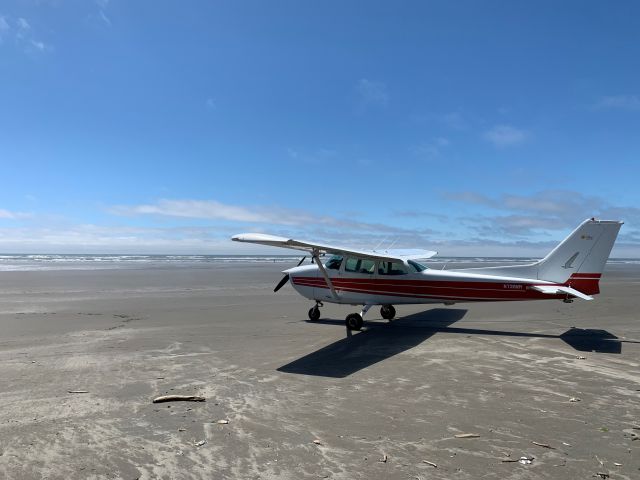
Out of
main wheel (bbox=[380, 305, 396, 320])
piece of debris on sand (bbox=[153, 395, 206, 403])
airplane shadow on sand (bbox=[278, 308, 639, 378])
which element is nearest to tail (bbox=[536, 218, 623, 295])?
airplane shadow on sand (bbox=[278, 308, 639, 378])

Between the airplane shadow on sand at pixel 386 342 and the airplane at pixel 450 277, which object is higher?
the airplane at pixel 450 277

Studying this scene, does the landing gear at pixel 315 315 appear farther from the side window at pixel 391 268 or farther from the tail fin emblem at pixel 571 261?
the tail fin emblem at pixel 571 261

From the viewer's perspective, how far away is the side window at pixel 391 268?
40.3 feet

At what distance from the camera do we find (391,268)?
488 inches

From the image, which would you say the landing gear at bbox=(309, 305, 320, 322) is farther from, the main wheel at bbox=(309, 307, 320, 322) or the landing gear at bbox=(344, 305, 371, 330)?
the landing gear at bbox=(344, 305, 371, 330)

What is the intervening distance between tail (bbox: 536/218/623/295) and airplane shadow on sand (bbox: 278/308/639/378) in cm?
130

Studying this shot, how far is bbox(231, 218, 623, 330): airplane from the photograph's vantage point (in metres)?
11.0

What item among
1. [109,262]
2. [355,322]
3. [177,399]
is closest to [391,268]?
[355,322]

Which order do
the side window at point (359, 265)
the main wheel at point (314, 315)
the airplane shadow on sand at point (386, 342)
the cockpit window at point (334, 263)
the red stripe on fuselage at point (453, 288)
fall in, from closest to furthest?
the airplane shadow on sand at point (386, 342) < the red stripe on fuselage at point (453, 288) < the side window at point (359, 265) < the cockpit window at point (334, 263) < the main wheel at point (314, 315)

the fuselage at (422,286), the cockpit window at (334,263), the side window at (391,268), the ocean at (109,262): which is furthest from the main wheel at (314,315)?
the ocean at (109,262)

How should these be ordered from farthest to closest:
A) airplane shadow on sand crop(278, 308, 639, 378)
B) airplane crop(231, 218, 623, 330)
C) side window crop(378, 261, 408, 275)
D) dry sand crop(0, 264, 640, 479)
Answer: side window crop(378, 261, 408, 275) < airplane crop(231, 218, 623, 330) < airplane shadow on sand crop(278, 308, 639, 378) < dry sand crop(0, 264, 640, 479)

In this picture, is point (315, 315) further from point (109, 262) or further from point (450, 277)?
point (109, 262)

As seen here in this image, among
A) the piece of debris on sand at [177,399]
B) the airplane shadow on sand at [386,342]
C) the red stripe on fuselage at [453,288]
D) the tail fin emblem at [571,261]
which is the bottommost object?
the piece of debris on sand at [177,399]

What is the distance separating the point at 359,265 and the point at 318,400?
6944 mm
